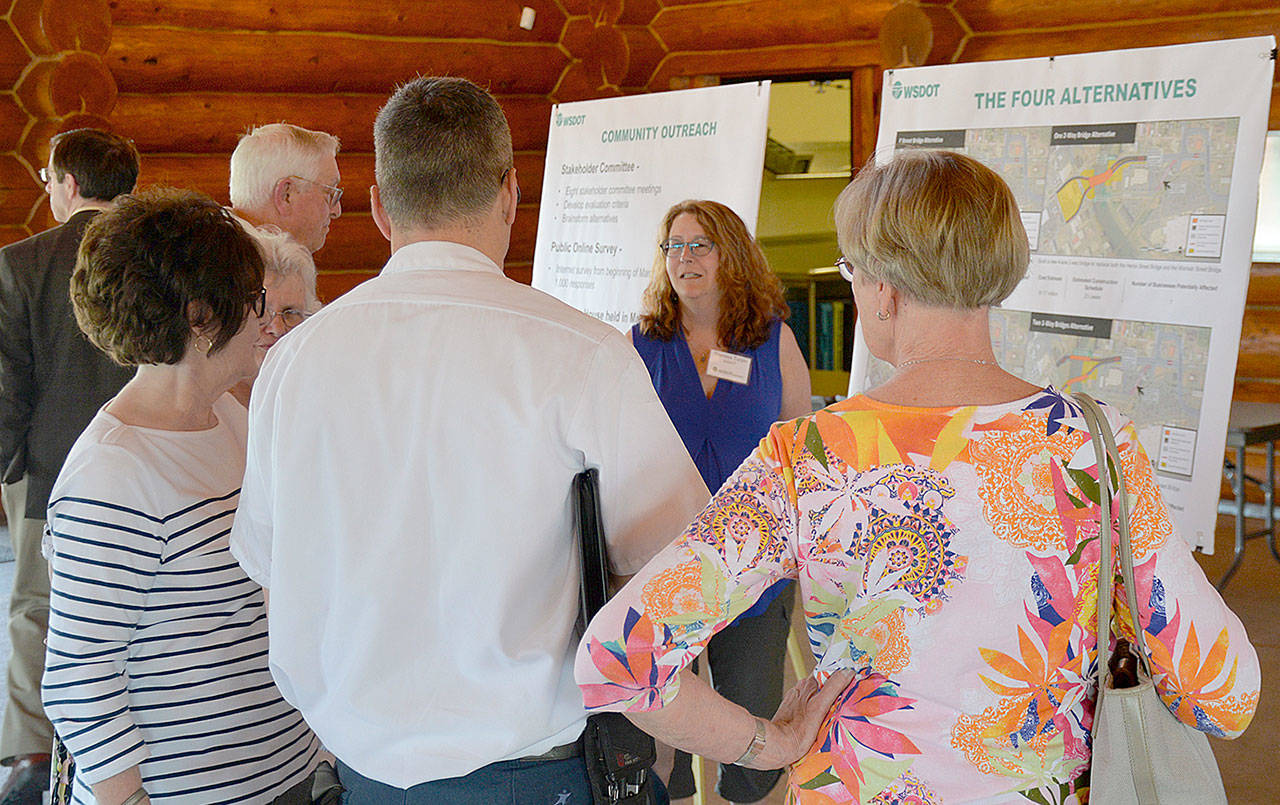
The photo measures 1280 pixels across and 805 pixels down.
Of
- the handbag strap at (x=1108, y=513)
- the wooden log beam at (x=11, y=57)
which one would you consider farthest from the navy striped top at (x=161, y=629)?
the wooden log beam at (x=11, y=57)

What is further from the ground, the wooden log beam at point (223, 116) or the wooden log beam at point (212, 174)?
the wooden log beam at point (223, 116)

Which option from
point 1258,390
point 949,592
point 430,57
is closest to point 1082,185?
point 949,592

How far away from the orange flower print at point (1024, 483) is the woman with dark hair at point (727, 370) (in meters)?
1.53

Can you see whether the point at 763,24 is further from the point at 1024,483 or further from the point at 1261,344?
the point at 1024,483

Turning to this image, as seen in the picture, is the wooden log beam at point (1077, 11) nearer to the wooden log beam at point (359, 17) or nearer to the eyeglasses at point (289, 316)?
the wooden log beam at point (359, 17)

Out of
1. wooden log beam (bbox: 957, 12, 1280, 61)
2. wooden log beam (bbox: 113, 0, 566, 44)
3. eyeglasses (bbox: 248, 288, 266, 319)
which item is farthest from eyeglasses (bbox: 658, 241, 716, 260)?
wooden log beam (bbox: 113, 0, 566, 44)

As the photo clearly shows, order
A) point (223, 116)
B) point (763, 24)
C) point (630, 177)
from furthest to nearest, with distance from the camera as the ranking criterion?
point (763, 24) < point (223, 116) < point (630, 177)

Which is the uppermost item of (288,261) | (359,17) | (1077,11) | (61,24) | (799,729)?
(1077,11)

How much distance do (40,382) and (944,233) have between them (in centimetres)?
280

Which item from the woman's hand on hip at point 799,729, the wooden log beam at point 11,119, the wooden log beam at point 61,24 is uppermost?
the wooden log beam at point 61,24

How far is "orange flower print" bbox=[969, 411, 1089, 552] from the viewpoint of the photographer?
1148 mm

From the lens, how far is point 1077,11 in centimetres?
565

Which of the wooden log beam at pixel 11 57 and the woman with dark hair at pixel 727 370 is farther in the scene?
the wooden log beam at pixel 11 57

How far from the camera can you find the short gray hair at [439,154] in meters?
1.26
